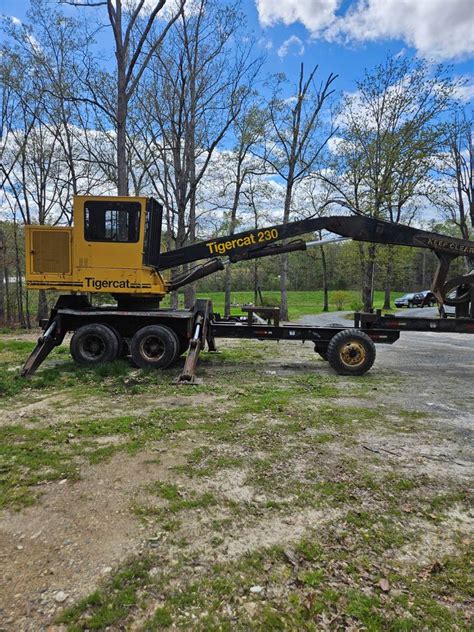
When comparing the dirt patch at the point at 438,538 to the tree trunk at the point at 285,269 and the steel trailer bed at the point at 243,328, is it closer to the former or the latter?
the steel trailer bed at the point at 243,328

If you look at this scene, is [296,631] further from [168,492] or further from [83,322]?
[83,322]

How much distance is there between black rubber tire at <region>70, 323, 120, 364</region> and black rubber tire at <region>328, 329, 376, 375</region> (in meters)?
4.51

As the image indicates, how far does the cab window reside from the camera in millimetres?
7836

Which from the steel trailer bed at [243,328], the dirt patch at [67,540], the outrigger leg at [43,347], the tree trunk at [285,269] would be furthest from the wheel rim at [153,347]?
the tree trunk at [285,269]

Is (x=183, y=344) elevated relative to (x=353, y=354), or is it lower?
elevated

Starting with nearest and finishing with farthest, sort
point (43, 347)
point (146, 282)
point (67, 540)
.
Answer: point (67, 540)
point (43, 347)
point (146, 282)

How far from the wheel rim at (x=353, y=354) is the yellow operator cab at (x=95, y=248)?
14.6 feet

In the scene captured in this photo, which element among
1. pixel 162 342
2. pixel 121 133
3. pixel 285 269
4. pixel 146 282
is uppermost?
pixel 121 133

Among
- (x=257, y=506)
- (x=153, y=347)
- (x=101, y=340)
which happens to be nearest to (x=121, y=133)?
(x=101, y=340)

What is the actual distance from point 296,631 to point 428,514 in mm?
1582

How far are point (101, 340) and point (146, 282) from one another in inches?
60.9

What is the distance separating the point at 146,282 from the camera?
8.03m

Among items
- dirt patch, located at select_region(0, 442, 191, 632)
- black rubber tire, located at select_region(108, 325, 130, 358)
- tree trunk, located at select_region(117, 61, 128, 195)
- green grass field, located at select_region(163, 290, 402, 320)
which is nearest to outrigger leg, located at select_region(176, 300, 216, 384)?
black rubber tire, located at select_region(108, 325, 130, 358)

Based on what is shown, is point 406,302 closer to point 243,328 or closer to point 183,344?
point 243,328
